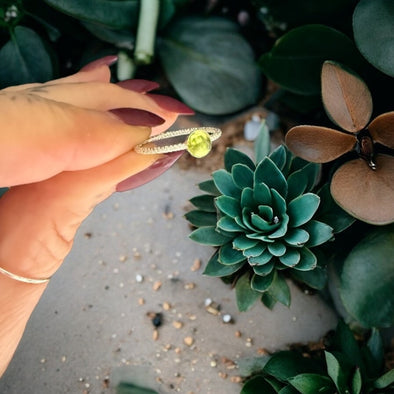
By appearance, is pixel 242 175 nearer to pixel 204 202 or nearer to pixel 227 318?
pixel 204 202

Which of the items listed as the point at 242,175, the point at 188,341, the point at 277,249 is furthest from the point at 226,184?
the point at 188,341

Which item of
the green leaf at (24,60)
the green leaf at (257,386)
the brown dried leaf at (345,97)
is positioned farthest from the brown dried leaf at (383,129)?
the green leaf at (24,60)

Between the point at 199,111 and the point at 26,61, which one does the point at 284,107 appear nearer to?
the point at 199,111

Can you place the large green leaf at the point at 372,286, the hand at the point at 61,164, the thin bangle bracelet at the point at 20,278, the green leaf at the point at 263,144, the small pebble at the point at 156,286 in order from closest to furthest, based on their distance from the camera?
the hand at the point at 61,164 < the thin bangle bracelet at the point at 20,278 < the large green leaf at the point at 372,286 < the green leaf at the point at 263,144 < the small pebble at the point at 156,286

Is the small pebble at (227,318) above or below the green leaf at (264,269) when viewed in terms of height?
below

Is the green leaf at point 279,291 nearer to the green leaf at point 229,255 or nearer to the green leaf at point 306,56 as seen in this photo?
the green leaf at point 229,255

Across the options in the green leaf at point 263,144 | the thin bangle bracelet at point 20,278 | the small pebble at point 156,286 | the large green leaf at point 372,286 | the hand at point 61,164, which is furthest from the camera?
the small pebble at point 156,286
